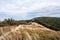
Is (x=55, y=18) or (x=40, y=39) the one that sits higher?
(x=55, y=18)

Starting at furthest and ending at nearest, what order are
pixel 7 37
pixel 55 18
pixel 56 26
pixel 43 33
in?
pixel 55 18
pixel 56 26
pixel 43 33
pixel 7 37

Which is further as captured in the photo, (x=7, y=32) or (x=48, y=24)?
(x=48, y=24)

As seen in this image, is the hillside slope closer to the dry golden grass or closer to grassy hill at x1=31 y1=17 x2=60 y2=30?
grassy hill at x1=31 y1=17 x2=60 y2=30

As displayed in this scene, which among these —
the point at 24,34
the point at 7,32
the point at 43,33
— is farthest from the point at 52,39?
the point at 7,32

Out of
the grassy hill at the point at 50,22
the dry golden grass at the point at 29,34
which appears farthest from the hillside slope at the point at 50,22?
the dry golden grass at the point at 29,34

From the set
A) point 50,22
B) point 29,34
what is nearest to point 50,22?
point 50,22

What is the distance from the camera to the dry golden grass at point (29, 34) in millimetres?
10055

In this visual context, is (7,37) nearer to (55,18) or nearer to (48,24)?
(48,24)

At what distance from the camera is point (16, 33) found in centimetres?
1020

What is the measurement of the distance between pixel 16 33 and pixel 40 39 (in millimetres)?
1121

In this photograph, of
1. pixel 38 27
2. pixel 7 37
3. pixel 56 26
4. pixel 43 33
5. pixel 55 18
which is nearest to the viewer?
pixel 7 37

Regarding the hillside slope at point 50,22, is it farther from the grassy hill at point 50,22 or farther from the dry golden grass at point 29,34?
the dry golden grass at point 29,34

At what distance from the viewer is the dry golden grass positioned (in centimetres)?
1005

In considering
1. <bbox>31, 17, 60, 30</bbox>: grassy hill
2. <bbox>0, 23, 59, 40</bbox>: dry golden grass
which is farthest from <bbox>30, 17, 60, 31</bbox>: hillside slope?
<bbox>0, 23, 59, 40</bbox>: dry golden grass
